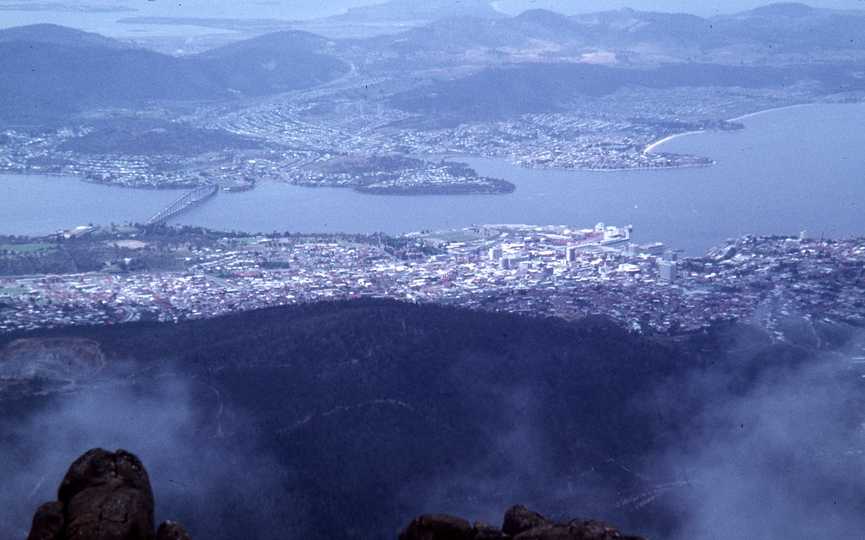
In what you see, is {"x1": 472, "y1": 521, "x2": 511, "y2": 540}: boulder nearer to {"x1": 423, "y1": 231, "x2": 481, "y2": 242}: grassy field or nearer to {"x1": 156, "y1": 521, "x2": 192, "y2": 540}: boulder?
{"x1": 156, "y1": 521, "x2": 192, "y2": 540}: boulder

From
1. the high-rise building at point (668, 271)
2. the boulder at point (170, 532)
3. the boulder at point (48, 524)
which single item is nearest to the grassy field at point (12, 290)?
the high-rise building at point (668, 271)

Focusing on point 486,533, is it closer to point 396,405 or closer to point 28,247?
point 396,405

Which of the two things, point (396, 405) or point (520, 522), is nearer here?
point (520, 522)

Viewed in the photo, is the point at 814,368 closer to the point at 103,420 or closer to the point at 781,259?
the point at 781,259

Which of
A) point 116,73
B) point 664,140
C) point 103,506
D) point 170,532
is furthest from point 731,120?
point 103,506

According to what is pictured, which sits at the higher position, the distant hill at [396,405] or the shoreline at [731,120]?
the distant hill at [396,405]

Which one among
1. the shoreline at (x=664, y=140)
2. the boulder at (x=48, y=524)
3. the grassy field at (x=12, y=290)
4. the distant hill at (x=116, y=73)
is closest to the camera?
the boulder at (x=48, y=524)

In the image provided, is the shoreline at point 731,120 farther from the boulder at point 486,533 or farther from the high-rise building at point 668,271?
the boulder at point 486,533
